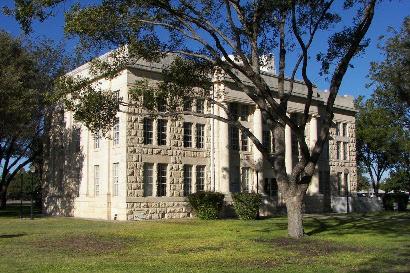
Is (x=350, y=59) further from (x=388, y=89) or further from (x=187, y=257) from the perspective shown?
(x=388, y=89)

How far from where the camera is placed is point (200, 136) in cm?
3344

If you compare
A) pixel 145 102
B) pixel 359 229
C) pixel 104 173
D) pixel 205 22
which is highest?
pixel 205 22

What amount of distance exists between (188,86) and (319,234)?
7.48 metres

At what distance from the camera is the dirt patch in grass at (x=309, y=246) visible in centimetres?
1402

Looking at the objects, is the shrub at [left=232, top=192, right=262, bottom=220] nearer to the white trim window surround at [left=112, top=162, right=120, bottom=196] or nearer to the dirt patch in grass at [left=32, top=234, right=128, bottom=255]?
the white trim window surround at [left=112, top=162, right=120, bottom=196]

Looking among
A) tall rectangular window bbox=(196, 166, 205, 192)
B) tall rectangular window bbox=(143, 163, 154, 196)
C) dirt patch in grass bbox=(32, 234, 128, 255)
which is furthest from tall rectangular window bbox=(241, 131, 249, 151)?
dirt patch in grass bbox=(32, 234, 128, 255)

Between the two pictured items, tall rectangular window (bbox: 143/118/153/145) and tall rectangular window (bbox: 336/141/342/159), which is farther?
tall rectangular window (bbox: 336/141/342/159)

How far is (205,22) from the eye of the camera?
18.2 metres

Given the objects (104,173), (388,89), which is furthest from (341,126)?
(104,173)

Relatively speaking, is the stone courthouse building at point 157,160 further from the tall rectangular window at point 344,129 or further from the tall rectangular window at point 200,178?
the tall rectangular window at point 344,129

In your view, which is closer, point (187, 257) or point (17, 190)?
point (187, 257)

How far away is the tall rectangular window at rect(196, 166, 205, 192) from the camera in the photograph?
32.8 metres

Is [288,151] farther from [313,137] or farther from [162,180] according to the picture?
[162,180]

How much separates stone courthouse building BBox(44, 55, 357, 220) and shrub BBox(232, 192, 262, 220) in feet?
8.40
